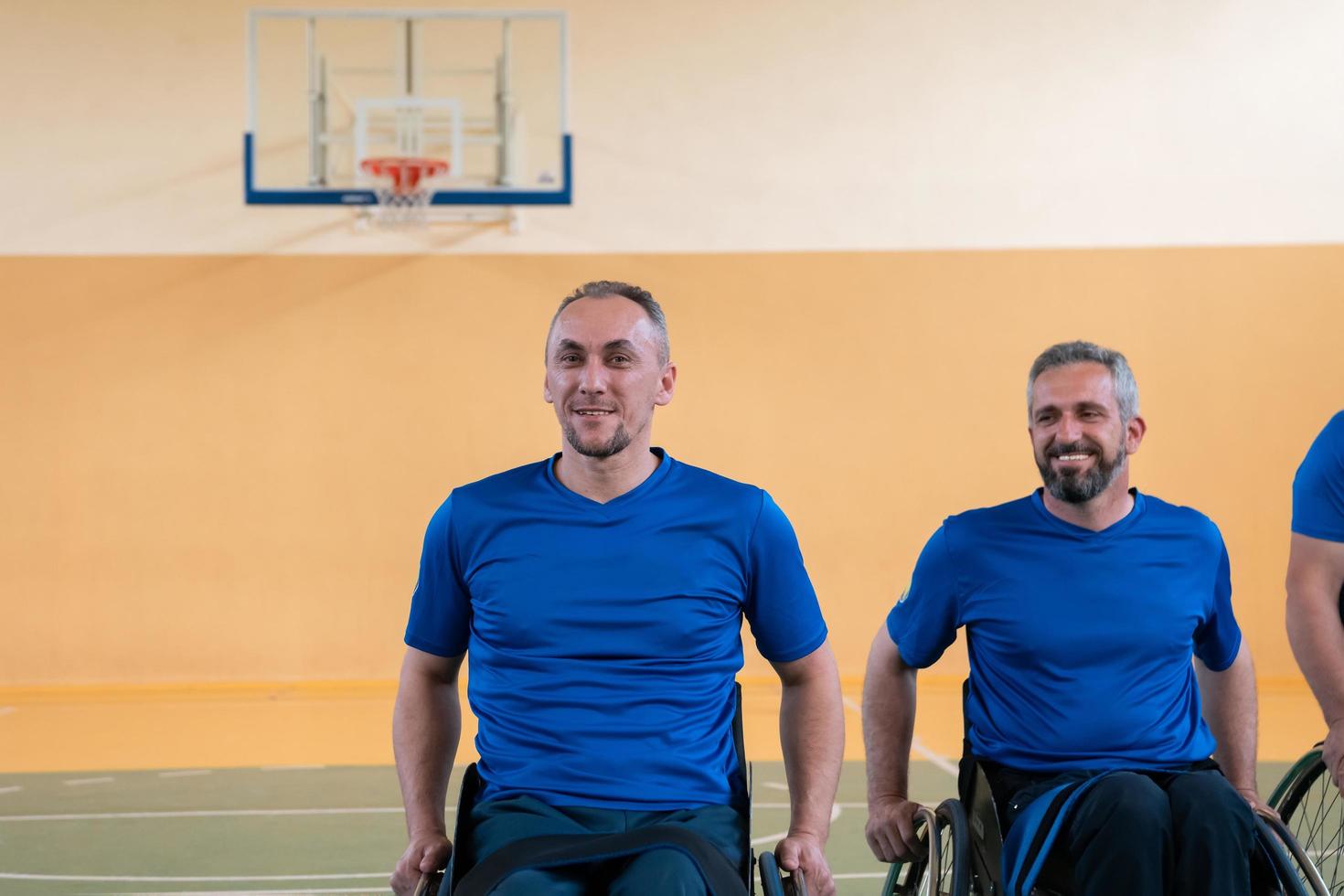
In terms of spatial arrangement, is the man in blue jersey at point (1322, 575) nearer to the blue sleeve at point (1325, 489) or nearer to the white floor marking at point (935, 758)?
the blue sleeve at point (1325, 489)

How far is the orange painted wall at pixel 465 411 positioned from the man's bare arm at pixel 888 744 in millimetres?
4454

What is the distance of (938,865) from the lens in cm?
211

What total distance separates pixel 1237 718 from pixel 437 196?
14.7 feet

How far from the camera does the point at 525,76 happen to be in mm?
6551

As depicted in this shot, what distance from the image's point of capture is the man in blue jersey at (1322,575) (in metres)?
2.54

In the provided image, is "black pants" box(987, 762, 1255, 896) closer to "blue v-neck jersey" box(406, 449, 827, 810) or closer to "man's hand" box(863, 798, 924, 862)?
"man's hand" box(863, 798, 924, 862)

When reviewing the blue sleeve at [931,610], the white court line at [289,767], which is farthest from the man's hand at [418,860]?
the white court line at [289,767]

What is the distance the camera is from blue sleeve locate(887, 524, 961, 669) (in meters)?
2.35

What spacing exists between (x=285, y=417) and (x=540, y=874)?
5.31m

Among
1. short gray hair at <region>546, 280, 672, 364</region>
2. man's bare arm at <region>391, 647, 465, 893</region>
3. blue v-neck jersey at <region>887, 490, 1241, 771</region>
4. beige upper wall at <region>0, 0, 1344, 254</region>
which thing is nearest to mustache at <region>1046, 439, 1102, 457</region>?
blue v-neck jersey at <region>887, 490, 1241, 771</region>

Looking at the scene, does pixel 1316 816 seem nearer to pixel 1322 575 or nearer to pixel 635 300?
pixel 1322 575

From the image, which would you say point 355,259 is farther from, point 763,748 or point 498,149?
point 763,748

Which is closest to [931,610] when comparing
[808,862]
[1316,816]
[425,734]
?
[808,862]

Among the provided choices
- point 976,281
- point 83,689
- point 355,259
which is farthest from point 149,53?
point 976,281
